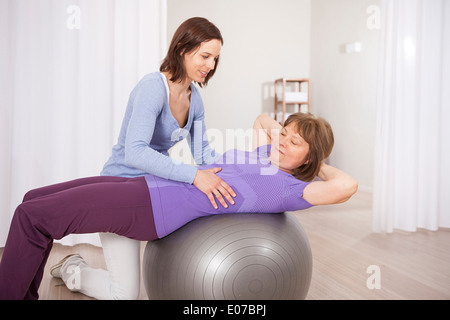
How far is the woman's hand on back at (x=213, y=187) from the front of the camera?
1173 millimetres

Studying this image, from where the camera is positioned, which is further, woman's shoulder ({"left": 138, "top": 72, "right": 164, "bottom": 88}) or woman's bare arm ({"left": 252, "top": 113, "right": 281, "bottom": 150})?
woman's bare arm ({"left": 252, "top": 113, "right": 281, "bottom": 150})

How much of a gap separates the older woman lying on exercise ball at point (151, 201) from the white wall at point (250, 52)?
3689mm

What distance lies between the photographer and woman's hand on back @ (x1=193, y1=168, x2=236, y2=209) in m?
1.17

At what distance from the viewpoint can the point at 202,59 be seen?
1.38m

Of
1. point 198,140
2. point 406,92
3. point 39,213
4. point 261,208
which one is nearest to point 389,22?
point 406,92

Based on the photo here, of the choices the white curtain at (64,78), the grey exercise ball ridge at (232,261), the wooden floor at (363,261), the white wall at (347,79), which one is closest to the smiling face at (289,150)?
the grey exercise ball ridge at (232,261)

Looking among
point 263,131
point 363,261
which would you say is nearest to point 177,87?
point 263,131

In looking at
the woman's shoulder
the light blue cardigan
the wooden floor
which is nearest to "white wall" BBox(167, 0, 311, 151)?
the wooden floor

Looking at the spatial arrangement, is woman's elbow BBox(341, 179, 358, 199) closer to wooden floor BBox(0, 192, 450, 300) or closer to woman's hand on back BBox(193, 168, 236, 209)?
woman's hand on back BBox(193, 168, 236, 209)

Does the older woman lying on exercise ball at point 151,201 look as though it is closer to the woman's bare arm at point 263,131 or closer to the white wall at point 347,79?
the woman's bare arm at point 263,131

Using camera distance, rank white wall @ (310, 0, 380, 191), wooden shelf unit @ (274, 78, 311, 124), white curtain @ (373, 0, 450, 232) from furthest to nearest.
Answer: wooden shelf unit @ (274, 78, 311, 124), white wall @ (310, 0, 380, 191), white curtain @ (373, 0, 450, 232)

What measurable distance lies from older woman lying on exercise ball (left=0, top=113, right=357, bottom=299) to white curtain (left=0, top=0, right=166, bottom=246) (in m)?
0.94

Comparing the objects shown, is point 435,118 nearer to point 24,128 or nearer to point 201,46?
point 201,46
